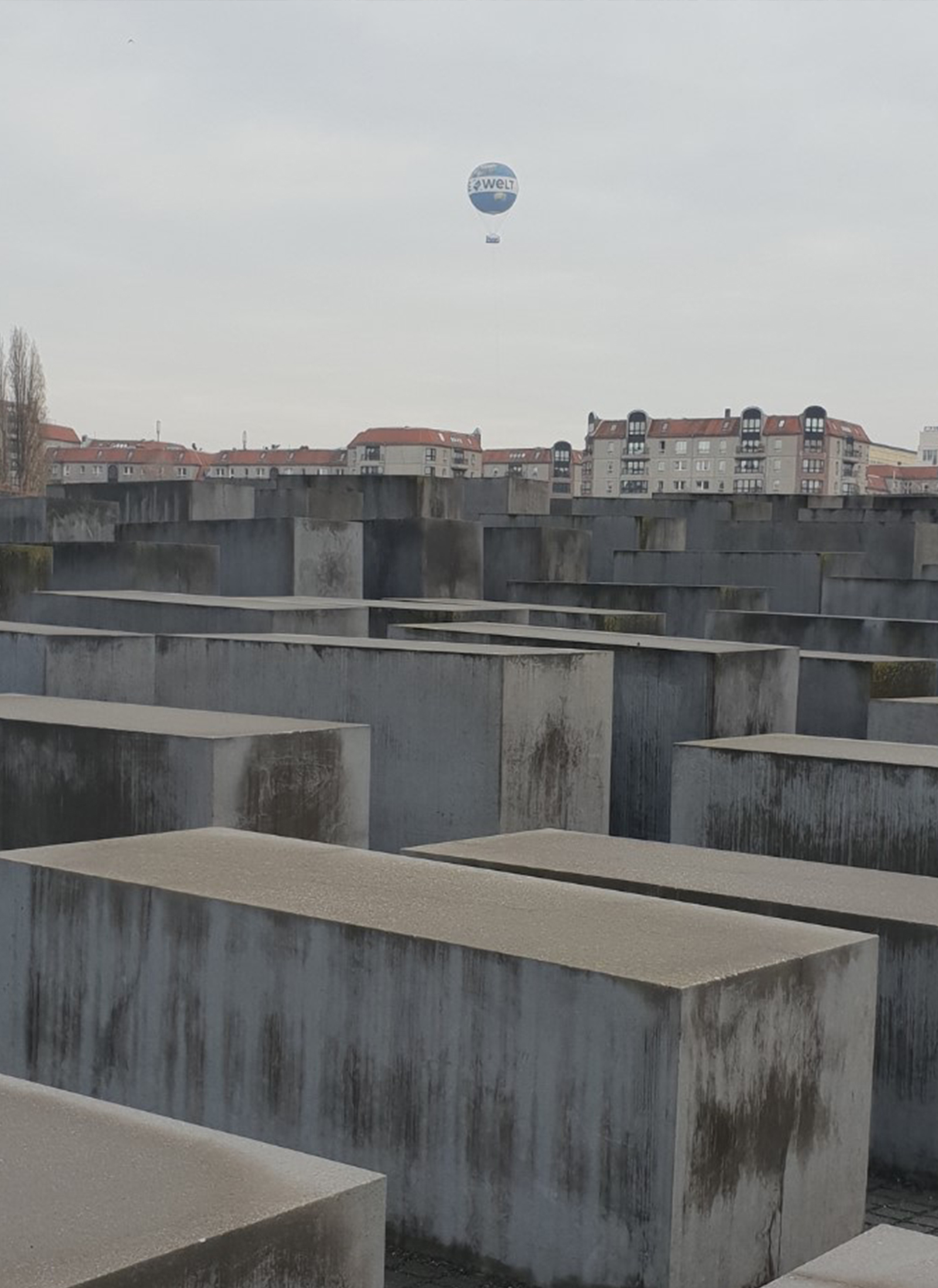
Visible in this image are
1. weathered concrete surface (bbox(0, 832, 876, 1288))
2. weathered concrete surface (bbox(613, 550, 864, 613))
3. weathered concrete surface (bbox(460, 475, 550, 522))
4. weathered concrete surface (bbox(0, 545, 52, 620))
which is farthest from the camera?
weathered concrete surface (bbox(460, 475, 550, 522))

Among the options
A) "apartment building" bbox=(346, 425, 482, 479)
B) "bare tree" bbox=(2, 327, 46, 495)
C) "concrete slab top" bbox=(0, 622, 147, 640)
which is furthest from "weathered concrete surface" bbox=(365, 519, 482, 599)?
"apartment building" bbox=(346, 425, 482, 479)

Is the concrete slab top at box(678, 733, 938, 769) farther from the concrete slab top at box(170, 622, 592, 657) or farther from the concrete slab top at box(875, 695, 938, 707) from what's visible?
the concrete slab top at box(170, 622, 592, 657)

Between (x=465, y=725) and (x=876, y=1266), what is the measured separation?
19.7 feet

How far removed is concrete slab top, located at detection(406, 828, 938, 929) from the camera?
250 inches

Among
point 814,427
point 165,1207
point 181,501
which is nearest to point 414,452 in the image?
point 814,427

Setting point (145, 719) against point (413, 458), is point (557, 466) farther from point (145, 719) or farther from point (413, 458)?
point (145, 719)

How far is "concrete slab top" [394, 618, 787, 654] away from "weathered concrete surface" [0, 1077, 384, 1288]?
708 cm

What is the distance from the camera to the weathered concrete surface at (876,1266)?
3180 millimetres

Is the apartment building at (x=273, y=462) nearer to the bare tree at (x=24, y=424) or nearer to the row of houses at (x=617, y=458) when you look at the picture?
the row of houses at (x=617, y=458)

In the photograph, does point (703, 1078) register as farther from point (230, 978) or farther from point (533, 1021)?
point (230, 978)

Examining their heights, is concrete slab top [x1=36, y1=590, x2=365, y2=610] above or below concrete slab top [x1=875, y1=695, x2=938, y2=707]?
above

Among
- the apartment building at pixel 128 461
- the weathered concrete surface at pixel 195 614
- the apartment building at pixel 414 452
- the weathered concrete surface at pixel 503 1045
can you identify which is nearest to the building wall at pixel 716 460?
the apartment building at pixel 414 452

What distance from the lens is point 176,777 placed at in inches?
297

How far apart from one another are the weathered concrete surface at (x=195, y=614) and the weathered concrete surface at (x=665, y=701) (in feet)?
4.69
